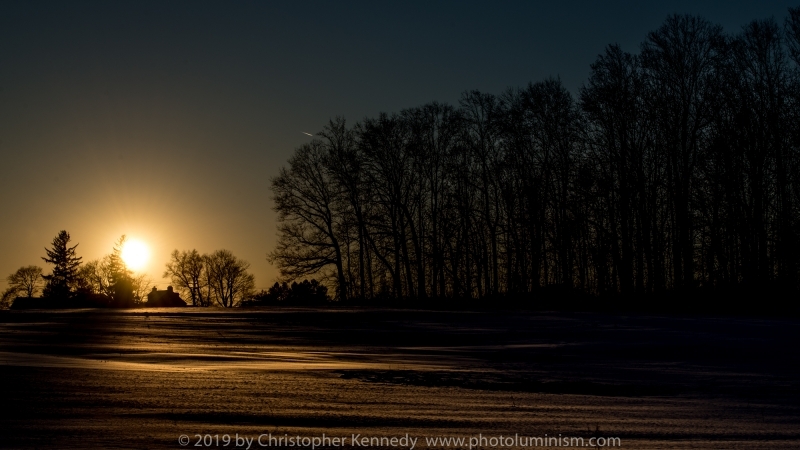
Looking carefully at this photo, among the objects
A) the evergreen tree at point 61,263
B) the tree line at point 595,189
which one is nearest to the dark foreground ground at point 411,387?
the tree line at point 595,189

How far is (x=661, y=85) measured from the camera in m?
42.6

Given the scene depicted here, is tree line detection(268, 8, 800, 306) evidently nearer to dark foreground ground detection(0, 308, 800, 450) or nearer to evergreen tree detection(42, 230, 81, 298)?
dark foreground ground detection(0, 308, 800, 450)

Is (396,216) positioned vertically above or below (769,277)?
above

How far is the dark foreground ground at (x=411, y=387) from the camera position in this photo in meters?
7.32

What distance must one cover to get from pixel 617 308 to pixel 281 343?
19.2m

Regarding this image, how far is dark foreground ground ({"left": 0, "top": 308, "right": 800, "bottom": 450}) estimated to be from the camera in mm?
7324

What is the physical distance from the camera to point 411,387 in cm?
1069

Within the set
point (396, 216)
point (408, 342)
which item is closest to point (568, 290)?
point (396, 216)

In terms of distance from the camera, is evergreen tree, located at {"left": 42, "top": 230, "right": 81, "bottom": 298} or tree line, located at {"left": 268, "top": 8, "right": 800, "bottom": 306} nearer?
tree line, located at {"left": 268, "top": 8, "right": 800, "bottom": 306}

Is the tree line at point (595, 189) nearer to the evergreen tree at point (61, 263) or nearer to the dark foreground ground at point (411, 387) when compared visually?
the dark foreground ground at point (411, 387)

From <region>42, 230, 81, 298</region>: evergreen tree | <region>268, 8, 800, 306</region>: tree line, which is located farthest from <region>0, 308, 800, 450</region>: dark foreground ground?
<region>42, 230, 81, 298</region>: evergreen tree

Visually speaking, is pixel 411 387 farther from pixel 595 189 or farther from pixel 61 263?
pixel 61 263

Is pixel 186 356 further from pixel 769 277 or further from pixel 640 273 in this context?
pixel 640 273

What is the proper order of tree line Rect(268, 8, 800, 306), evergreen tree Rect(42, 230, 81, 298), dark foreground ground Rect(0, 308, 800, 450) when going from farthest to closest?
evergreen tree Rect(42, 230, 81, 298) < tree line Rect(268, 8, 800, 306) < dark foreground ground Rect(0, 308, 800, 450)
